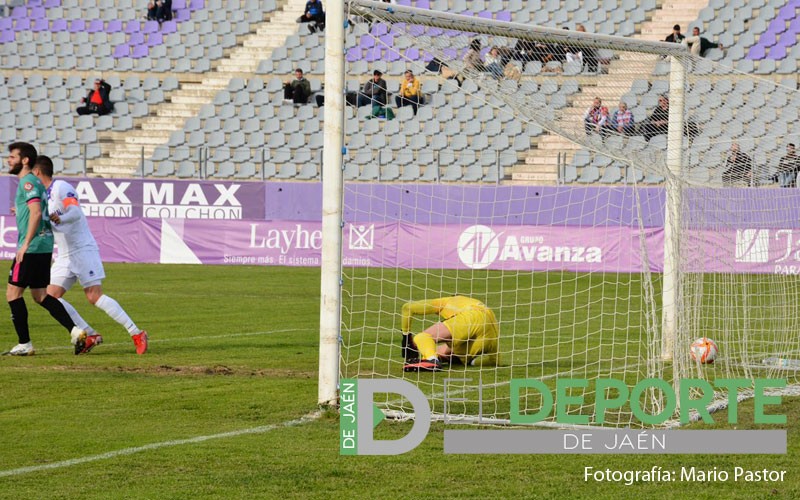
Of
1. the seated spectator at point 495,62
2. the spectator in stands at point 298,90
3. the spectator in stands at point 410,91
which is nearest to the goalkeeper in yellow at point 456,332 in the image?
the seated spectator at point 495,62

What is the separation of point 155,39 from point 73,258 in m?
25.0

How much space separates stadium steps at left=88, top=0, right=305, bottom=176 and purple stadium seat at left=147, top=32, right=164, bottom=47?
2.08 meters

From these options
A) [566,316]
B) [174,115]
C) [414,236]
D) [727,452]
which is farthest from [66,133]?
[727,452]

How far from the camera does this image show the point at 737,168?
514 inches

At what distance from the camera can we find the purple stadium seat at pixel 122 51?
1433 inches

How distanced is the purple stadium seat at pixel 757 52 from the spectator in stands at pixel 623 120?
828 inches

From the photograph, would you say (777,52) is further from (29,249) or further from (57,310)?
(29,249)

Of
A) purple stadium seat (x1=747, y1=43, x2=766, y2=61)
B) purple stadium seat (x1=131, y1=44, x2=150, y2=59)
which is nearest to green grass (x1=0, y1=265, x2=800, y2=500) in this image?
purple stadium seat (x1=747, y1=43, x2=766, y2=61)

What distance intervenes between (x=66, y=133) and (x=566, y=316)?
1985cm

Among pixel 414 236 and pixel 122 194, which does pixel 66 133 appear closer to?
pixel 122 194

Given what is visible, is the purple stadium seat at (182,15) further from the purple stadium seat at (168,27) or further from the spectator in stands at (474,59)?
the spectator in stands at (474,59)

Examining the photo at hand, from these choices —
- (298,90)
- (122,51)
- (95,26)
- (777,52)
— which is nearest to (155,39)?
(122,51)

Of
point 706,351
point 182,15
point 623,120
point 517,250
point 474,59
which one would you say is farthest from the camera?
point 182,15

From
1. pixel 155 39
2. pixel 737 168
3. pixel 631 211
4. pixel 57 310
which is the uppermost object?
pixel 155 39
